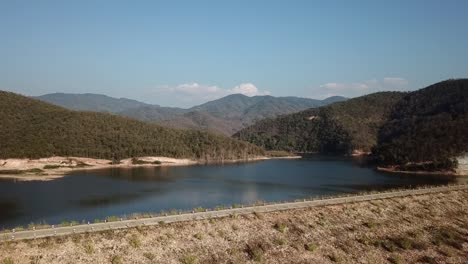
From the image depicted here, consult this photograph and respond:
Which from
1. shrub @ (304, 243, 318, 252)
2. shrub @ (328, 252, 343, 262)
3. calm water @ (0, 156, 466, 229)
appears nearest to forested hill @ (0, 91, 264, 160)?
calm water @ (0, 156, 466, 229)

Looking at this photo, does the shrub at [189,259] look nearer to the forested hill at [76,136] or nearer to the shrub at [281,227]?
the shrub at [281,227]

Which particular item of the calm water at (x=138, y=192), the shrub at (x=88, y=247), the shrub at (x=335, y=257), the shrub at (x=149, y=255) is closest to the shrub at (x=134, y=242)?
the shrub at (x=149, y=255)

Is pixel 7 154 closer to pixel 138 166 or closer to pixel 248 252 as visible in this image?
pixel 138 166

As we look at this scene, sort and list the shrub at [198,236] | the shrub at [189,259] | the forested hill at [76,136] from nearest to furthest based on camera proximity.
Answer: the shrub at [189,259], the shrub at [198,236], the forested hill at [76,136]

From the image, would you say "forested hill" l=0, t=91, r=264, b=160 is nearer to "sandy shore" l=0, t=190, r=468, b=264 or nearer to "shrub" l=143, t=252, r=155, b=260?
"sandy shore" l=0, t=190, r=468, b=264

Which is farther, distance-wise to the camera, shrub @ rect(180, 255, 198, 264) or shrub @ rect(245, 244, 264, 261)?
shrub @ rect(245, 244, 264, 261)

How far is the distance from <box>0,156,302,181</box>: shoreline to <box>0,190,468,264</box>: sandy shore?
79.0 m

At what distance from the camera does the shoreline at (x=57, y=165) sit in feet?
379

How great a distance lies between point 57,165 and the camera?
136375 millimetres

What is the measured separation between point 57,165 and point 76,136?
75.8 ft

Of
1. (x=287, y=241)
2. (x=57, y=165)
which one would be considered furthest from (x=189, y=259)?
(x=57, y=165)

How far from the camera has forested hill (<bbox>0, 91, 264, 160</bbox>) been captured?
14300cm

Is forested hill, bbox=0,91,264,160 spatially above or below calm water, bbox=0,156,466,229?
above

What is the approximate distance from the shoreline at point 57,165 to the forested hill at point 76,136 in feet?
8.32
